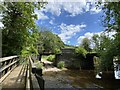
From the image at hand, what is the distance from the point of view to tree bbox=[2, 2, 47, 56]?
786 cm

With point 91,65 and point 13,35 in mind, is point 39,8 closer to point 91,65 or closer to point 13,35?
point 13,35

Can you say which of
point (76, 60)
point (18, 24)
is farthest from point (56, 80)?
point (76, 60)

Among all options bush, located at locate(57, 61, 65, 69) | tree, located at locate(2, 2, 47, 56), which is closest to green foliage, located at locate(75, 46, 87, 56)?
bush, located at locate(57, 61, 65, 69)

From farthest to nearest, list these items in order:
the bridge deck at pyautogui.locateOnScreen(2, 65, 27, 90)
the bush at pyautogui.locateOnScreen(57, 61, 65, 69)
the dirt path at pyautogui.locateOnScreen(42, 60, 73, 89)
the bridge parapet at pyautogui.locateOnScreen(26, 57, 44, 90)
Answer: the bush at pyautogui.locateOnScreen(57, 61, 65, 69) < the dirt path at pyautogui.locateOnScreen(42, 60, 73, 89) < the bridge deck at pyautogui.locateOnScreen(2, 65, 27, 90) < the bridge parapet at pyautogui.locateOnScreen(26, 57, 44, 90)

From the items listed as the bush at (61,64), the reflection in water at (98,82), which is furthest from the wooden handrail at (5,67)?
the bush at (61,64)

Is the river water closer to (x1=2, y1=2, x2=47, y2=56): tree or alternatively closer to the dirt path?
the dirt path

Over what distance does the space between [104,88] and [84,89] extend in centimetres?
169

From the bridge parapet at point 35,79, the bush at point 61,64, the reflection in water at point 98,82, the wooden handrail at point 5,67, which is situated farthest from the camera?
the bush at point 61,64

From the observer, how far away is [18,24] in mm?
8227

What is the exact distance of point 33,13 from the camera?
8.40 metres

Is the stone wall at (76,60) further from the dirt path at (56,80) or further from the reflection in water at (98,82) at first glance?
the reflection in water at (98,82)

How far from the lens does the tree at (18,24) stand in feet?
25.8

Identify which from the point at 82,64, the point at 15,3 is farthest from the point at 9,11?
the point at 82,64

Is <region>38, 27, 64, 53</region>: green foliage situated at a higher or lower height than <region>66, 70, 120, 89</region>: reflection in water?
higher
